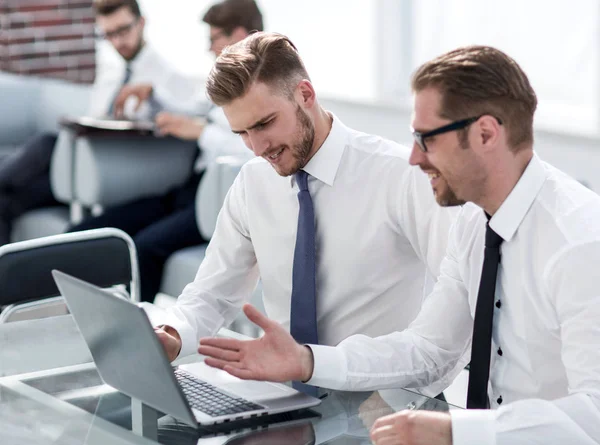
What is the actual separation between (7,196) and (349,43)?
82.2 inches

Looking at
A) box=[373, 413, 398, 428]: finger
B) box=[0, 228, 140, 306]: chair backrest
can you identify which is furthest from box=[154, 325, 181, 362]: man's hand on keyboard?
box=[0, 228, 140, 306]: chair backrest

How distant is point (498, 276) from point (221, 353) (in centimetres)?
53

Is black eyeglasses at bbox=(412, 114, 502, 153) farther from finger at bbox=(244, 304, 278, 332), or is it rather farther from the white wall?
the white wall

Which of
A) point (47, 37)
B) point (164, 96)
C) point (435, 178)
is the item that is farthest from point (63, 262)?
point (47, 37)

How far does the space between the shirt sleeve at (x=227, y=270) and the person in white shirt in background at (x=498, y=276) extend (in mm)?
539

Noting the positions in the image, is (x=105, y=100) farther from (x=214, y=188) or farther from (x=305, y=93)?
(x=305, y=93)

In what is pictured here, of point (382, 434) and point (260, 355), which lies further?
point (260, 355)

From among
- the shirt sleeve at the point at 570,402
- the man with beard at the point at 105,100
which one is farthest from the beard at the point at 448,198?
the man with beard at the point at 105,100

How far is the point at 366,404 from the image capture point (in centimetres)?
182

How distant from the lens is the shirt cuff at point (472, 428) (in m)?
1.56

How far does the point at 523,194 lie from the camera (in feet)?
5.91

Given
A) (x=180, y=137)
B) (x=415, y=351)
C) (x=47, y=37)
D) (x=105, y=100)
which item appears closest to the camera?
(x=415, y=351)

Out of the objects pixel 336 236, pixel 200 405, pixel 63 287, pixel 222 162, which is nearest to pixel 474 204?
pixel 336 236

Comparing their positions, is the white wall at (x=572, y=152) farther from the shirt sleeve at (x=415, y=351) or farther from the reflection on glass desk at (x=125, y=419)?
the reflection on glass desk at (x=125, y=419)
